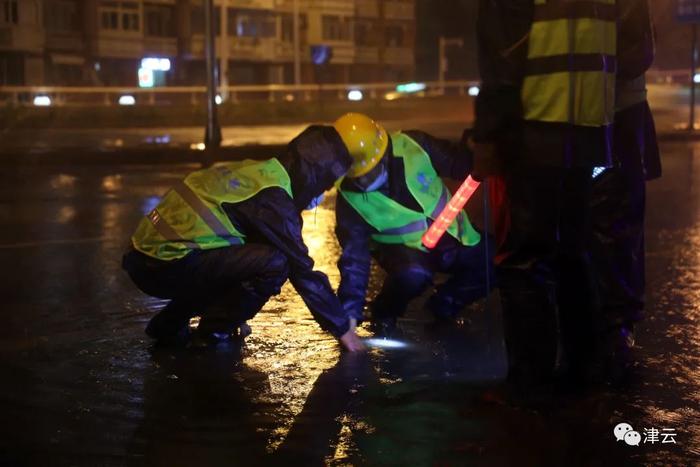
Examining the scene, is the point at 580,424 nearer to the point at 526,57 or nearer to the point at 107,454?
the point at 526,57

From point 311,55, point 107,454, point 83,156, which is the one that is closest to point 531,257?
point 107,454

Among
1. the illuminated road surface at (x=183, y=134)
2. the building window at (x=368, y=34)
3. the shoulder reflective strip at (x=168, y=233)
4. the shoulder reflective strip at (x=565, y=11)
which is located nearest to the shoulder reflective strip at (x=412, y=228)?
the shoulder reflective strip at (x=168, y=233)

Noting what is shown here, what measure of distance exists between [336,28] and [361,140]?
61083mm

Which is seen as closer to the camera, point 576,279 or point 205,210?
point 576,279

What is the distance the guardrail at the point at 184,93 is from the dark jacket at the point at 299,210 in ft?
104

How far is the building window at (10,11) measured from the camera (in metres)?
50.7

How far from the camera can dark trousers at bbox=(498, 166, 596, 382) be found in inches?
171

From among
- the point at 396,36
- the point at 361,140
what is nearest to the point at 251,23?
the point at 396,36

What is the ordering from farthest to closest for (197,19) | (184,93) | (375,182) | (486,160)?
(197,19) → (184,93) → (375,182) → (486,160)

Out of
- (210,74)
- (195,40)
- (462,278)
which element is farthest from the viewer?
(195,40)

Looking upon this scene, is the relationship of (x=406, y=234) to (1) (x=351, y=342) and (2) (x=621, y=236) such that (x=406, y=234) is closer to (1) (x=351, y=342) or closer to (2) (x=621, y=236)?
(1) (x=351, y=342)

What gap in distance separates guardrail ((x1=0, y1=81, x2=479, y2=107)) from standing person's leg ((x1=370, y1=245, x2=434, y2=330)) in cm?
3118

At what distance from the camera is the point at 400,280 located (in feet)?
19.5

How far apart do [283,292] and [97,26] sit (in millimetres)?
49320
